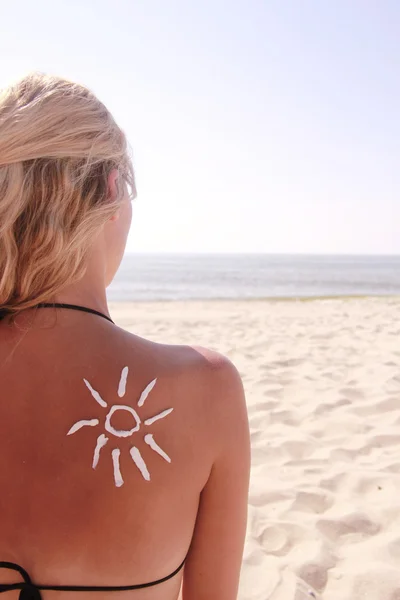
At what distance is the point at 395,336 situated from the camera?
7176mm

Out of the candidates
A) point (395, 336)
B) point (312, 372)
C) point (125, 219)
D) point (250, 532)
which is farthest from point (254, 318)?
point (125, 219)

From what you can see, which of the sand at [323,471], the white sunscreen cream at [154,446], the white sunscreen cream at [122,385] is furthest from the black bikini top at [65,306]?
the sand at [323,471]

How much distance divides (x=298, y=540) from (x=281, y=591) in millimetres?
372

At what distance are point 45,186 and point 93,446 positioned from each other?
511 millimetres

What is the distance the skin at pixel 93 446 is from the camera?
1024mm

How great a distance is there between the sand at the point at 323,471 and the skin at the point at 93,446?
1196 mm

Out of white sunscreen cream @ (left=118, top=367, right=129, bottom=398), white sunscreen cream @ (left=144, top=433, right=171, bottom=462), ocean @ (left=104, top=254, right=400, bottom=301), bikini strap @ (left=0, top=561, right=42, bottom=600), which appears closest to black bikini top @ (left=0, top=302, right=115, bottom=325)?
white sunscreen cream @ (left=118, top=367, right=129, bottom=398)

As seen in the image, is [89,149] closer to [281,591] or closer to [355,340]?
[281,591]

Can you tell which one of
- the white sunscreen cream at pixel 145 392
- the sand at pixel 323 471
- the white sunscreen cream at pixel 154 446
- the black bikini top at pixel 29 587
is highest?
the white sunscreen cream at pixel 145 392

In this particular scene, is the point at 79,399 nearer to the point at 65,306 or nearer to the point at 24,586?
the point at 65,306

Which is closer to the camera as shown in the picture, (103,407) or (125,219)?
(103,407)

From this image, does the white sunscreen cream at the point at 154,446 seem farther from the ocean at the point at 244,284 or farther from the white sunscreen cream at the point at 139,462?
the ocean at the point at 244,284

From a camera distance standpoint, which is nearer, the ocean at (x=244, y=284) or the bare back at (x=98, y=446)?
the bare back at (x=98, y=446)

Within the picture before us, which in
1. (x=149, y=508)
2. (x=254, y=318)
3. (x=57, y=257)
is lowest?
(x=254, y=318)
